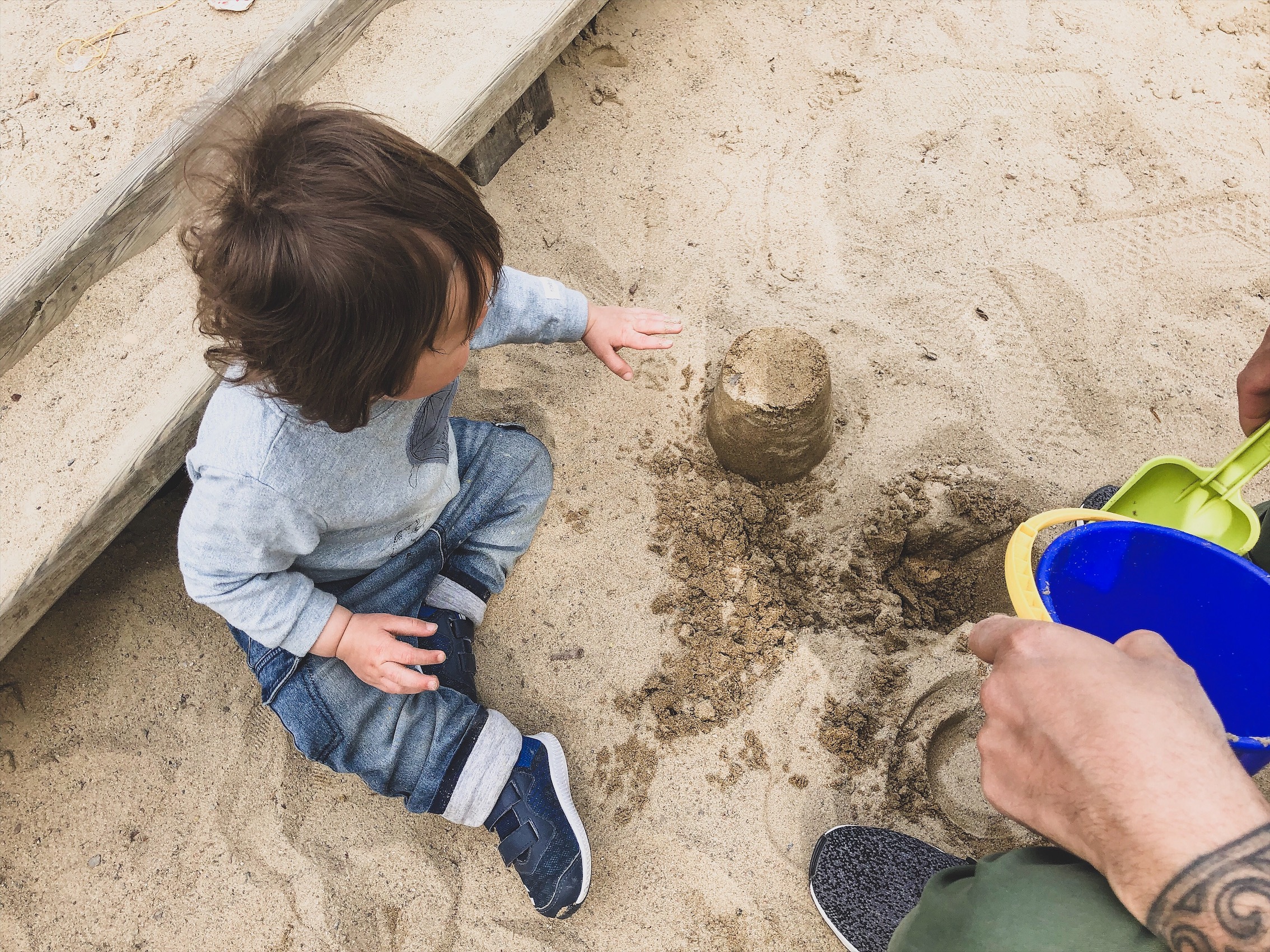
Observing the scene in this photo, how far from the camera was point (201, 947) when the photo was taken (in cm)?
154

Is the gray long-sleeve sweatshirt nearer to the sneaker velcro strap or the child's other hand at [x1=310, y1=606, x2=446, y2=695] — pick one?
the child's other hand at [x1=310, y1=606, x2=446, y2=695]

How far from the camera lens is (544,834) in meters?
1.53

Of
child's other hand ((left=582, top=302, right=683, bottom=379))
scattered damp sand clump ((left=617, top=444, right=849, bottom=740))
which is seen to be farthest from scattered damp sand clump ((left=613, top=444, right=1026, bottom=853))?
child's other hand ((left=582, top=302, right=683, bottom=379))

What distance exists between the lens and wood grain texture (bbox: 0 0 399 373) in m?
1.59

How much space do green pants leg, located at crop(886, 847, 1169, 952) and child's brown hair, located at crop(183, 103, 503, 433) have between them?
41.8 inches

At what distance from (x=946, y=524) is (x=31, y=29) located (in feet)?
8.22

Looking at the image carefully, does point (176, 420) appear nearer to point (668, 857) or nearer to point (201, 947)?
point (201, 947)

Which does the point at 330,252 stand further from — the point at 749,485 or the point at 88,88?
the point at 88,88

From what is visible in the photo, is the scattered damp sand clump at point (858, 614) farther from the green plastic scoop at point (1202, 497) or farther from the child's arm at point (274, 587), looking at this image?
the child's arm at point (274, 587)

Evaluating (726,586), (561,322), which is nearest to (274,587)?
(561,322)

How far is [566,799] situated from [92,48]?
6.84 feet

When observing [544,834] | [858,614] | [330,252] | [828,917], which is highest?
[330,252]

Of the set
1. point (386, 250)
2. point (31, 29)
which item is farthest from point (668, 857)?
point (31, 29)

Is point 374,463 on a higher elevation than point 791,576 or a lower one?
higher
